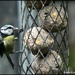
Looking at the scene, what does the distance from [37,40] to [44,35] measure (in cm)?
4

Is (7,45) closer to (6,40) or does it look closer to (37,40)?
(6,40)

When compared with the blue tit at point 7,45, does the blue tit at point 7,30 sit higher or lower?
higher

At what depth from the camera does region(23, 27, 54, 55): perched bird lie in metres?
1.92

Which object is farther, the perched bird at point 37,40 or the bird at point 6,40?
the bird at point 6,40

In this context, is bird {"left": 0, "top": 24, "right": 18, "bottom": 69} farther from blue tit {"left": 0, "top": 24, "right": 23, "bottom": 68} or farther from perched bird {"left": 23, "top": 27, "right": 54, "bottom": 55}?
perched bird {"left": 23, "top": 27, "right": 54, "bottom": 55}

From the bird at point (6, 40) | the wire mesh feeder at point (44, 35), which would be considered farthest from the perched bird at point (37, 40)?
the bird at point (6, 40)

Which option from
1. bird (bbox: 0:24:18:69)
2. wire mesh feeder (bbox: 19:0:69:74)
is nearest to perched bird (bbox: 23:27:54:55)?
wire mesh feeder (bbox: 19:0:69:74)

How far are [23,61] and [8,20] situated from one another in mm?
1062

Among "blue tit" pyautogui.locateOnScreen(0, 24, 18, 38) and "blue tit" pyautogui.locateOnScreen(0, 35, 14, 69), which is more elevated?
"blue tit" pyautogui.locateOnScreen(0, 24, 18, 38)

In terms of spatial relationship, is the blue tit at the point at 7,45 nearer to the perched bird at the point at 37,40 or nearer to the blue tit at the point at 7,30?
the blue tit at the point at 7,30

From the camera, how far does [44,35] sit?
6.32 ft

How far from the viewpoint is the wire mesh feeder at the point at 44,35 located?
1931 mm

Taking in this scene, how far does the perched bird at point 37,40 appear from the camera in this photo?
192 centimetres

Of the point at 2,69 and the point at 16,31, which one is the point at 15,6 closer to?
the point at 2,69
